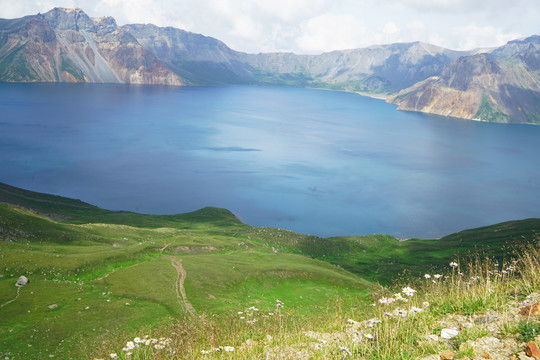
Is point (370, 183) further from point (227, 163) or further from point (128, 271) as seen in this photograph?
point (128, 271)

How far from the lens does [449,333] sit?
30.7ft

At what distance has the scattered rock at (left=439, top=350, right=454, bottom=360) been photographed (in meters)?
8.28

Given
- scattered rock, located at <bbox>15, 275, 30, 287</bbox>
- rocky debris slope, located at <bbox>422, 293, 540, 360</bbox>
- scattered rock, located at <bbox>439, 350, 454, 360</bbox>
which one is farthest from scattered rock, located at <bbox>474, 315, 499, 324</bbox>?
scattered rock, located at <bbox>15, 275, 30, 287</bbox>

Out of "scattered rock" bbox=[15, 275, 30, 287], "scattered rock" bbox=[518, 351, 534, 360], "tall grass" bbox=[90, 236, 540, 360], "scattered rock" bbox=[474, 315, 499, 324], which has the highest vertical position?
"scattered rock" bbox=[518, 351, 534, 360]

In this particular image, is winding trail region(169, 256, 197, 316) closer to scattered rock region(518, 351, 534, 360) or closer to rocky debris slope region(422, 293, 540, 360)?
rocky debris slope region(422, 293, 540, 360)

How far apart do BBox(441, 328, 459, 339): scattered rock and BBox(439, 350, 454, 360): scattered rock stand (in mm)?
773

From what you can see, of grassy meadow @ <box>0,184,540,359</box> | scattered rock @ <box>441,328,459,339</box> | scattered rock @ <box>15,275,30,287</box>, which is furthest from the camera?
scattered rock @ <box>15,275,30,287</box>

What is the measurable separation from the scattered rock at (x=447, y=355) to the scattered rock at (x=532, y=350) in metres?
1.47

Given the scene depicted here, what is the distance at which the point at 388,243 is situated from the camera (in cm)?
9725

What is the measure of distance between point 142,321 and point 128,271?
44.2 ft

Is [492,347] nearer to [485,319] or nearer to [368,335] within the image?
[485,319]

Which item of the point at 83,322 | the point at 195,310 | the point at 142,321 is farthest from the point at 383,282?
the point at 83,322

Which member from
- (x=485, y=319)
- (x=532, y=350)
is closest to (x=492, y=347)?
(x=532, y=350)

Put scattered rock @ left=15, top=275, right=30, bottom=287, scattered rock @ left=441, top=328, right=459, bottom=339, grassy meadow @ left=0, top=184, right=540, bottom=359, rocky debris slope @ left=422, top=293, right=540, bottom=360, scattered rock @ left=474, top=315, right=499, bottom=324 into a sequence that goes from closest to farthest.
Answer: rocky debris slope @ left=422, top=293, right=540, bottom=360 < scattered rock @ left=441, top=328, right=459, bottom=339 < scattered rock @ left=474, top=315, right=499, bottom=324 < grassy meadow @ left=0, top=184, right=540, bottom=359 < scattered rock @ left=15, top=275, right=30, bottom=287
